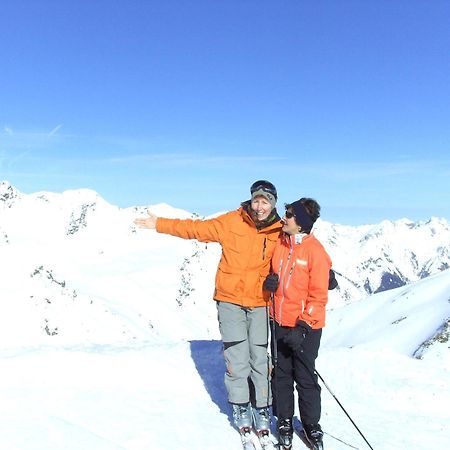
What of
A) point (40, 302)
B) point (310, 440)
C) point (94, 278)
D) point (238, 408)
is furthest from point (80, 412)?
point (94, 278)

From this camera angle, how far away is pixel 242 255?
6758mm

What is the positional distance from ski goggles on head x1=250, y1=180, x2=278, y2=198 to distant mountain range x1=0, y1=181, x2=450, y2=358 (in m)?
8.90

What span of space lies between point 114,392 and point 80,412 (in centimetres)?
98

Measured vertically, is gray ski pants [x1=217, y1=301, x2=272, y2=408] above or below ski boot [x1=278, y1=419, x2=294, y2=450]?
above

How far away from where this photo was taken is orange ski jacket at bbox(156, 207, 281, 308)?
22.1 ft

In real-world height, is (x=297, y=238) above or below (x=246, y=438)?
above

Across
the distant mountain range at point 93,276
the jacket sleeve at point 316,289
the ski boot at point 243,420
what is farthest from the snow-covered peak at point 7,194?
the jacket sleeve at point 316,289

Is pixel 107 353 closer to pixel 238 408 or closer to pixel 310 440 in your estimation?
pixel 238 408

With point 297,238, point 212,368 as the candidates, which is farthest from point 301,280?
point 212,368

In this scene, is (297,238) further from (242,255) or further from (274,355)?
(274,355)

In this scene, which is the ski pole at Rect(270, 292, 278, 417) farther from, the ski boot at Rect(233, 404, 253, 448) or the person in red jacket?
the ski boot at Rect(233, 404, 253, 448)

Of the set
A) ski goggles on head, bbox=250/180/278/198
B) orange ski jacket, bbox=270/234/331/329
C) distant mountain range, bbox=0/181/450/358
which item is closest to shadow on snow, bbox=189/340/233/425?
orange ski jacket, bbox=270/234/331/329

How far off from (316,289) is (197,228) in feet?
6.10

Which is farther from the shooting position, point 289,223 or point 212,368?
point 212,368
